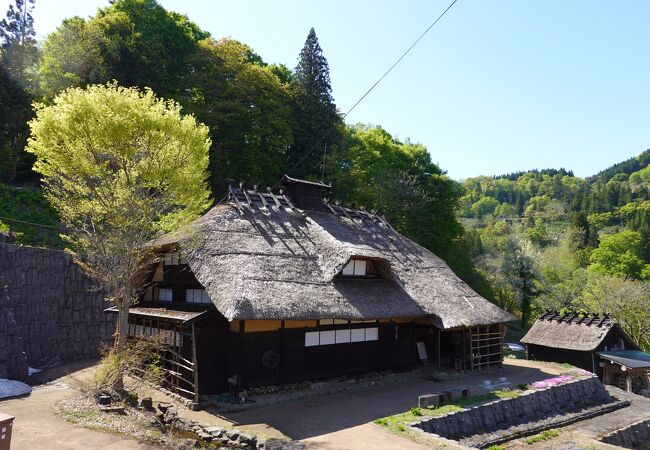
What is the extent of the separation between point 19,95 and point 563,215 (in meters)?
107

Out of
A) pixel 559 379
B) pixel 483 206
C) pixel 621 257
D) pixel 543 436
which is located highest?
pixel 483 206

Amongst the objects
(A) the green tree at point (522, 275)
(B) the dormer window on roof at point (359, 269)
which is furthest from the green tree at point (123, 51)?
(A) the green tree at point (522, 275)

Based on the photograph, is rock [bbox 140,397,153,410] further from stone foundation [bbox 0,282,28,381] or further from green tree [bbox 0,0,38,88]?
green tree [bbox 0,0,38,88]

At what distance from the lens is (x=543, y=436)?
1402 cm

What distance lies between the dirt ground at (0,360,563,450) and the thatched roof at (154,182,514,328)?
8.99ft

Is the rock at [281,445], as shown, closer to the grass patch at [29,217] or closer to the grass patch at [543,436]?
the grass patch at [543,436]

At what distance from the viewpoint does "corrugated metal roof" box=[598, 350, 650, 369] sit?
2370cm

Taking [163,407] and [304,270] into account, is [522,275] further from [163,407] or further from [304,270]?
[163,407]

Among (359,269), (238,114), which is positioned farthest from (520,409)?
(238,114)

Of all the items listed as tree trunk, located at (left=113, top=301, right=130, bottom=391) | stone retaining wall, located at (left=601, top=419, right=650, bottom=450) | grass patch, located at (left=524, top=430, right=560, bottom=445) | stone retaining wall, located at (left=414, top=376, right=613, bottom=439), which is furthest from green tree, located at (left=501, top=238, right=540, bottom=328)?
tree trunk, located at (left=113, top=301, right=130, bottom=391)

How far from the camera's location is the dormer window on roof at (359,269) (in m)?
17.2

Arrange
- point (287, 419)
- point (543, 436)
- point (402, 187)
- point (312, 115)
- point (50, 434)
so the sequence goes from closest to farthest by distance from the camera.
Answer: point (50, 434) → point (287, 419) → point (543, 436) → point (312, 115) → point (402, 187)

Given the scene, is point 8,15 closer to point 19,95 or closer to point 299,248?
point 19,95

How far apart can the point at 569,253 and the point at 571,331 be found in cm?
4009
